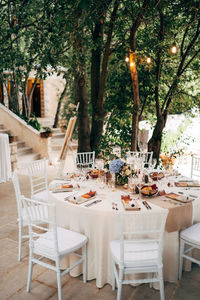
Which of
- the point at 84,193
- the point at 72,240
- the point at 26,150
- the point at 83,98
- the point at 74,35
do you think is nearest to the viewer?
the point at 72,240

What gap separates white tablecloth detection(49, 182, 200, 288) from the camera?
2.66 meters

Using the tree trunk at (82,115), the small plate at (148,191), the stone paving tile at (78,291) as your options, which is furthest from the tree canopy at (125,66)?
the stone paving tile at (78,291)

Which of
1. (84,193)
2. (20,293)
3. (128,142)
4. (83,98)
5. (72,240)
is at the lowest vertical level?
(20,293)

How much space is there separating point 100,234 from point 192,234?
0.91 meters

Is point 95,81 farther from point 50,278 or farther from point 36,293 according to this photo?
point 36,293

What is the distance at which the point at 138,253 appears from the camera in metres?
2.41

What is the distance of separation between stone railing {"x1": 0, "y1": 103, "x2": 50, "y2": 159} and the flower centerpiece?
5.47 meters

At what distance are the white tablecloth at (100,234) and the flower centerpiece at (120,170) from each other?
0.42m

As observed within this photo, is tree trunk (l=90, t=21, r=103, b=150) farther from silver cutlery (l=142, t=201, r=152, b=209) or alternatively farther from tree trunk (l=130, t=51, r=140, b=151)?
silver cutlery (l=142, t=201, r=152, b=209)

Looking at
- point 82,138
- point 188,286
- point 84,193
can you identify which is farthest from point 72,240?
point 82,138

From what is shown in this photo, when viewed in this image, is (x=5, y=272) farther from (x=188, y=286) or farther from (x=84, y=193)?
(x=188, y=286)

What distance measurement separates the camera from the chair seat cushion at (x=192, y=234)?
2.66 meters

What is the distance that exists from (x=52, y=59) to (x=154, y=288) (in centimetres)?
348

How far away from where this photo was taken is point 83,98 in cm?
544
